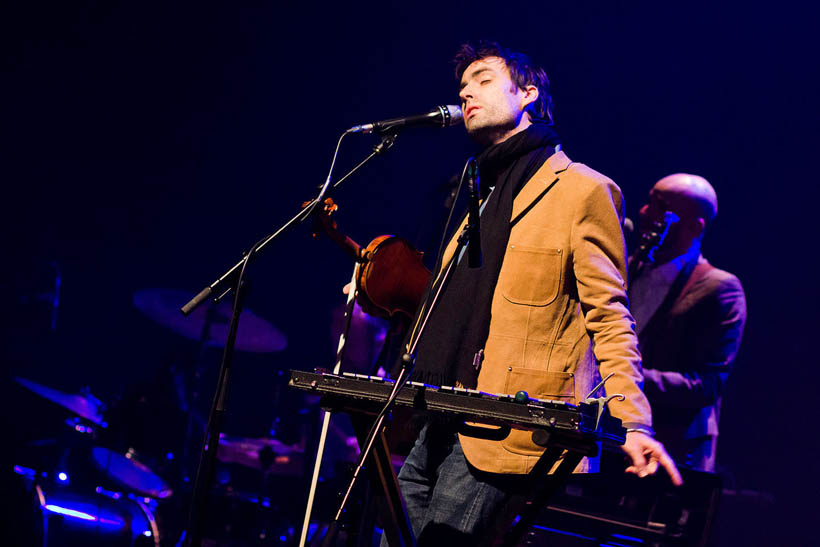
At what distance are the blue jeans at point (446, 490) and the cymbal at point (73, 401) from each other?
3.20 metres

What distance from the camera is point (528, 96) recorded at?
9.60 feet

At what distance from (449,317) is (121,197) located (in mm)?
4902

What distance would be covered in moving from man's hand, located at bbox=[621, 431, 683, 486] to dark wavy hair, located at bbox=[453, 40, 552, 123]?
1497 millimetres

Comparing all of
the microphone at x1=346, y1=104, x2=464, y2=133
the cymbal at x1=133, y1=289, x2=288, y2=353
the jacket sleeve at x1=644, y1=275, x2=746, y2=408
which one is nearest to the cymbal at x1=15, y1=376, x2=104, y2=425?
the cymbal at x1=133, y1=289, x2=288, y2=353

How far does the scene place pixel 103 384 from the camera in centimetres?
645

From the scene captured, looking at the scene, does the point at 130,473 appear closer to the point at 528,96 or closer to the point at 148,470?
the point at 148,470

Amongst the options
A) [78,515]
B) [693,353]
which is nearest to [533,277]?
[693,353]

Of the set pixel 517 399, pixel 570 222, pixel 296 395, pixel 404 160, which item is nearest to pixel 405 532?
pixel 517 399

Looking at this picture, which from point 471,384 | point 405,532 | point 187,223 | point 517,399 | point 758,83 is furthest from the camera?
point 187,223

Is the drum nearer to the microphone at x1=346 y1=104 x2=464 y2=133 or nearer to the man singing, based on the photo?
the man singing

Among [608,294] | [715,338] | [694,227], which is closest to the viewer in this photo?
[608,294]

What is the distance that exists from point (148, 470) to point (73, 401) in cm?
67

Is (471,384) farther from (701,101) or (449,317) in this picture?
(701,101)

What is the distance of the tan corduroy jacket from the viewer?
2092 mm
